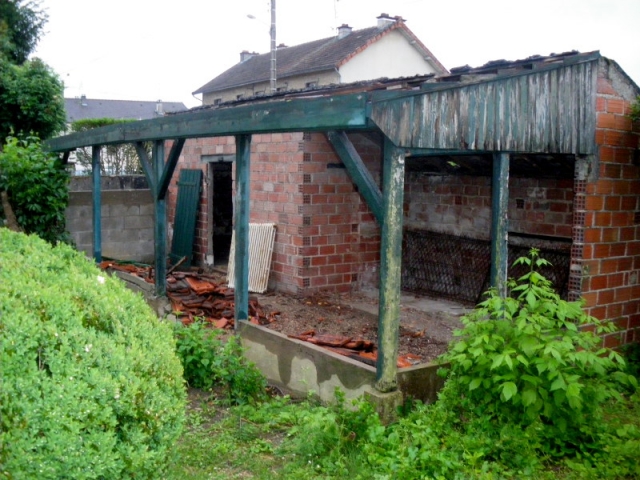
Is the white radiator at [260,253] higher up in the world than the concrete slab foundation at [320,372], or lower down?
higher up

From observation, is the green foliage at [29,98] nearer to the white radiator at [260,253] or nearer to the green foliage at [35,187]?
the green foliage at [35,187]

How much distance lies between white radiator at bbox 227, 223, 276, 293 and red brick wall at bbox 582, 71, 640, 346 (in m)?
4.80

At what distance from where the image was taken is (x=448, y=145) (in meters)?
5.39

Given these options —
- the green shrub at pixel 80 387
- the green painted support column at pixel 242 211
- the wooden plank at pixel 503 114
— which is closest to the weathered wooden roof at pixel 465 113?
the wooden plank at pixel 503 114

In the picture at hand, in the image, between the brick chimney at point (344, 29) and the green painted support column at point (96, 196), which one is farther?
the brick chimney at point (344, 29)

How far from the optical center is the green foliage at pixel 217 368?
6289 mm

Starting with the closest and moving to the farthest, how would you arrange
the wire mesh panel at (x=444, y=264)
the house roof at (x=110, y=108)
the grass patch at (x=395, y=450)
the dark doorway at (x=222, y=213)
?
1. the grass patch at (x=395, y=450)
2. the wire mesh panel at (x=444, y=264)
3. the dark doorway at (x=222, y=213)
4. the house roof at (x=110, y=108)

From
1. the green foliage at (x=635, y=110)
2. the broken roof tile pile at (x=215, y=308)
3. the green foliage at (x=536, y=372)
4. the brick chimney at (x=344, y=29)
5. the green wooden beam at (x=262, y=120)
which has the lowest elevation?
the broken roof tile pile at (x=215, y=308)

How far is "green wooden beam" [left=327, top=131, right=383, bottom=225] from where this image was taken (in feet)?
16.8

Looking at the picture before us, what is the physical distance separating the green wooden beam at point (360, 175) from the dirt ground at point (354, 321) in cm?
234

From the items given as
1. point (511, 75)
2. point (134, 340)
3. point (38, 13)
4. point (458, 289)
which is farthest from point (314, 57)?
point (134, 340)

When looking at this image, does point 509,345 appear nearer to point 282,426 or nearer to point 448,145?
point 448,145

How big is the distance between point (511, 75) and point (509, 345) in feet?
8.55

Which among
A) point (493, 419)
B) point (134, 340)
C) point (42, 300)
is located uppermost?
point (42, 300)
